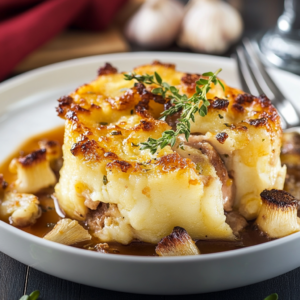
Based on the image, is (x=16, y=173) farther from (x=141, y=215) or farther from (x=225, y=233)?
(x=225, y=233)

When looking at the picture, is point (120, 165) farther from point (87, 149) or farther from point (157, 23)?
point (157, 23)

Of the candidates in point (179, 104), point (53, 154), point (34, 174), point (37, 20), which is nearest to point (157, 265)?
point (179, 104)

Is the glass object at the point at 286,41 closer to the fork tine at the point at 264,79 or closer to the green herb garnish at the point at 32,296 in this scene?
the fork tine at the point at 264,79

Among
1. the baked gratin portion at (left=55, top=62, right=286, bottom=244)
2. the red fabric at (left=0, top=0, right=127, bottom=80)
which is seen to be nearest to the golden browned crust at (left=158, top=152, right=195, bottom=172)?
the baked gratin portion at (left=55, top=62, right=286, bottom=244)

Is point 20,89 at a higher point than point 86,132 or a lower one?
lower

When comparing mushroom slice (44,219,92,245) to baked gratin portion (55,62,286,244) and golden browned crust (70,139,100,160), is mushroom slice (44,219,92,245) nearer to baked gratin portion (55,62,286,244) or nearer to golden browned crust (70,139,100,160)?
baked gratin portion (55,62,286,244)

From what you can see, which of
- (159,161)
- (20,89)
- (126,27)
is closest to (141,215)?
(159,161)
